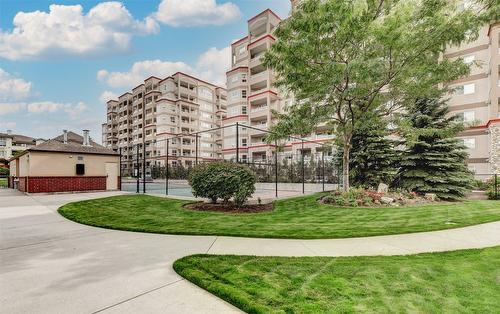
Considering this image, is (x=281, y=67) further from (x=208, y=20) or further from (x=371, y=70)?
(x=208, y=20)

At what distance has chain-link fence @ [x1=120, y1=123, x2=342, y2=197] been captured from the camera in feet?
59.0

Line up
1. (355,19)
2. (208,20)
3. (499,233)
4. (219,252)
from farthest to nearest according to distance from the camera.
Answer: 1. (208,20)
2. (355,19)
3. (499,233)
4. (219,252)

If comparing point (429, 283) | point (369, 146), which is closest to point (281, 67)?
point (369, 146)

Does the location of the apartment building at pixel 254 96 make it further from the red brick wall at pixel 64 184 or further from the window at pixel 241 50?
the red brick wall at pixel 64 184

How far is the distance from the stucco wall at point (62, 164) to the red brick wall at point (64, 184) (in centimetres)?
36

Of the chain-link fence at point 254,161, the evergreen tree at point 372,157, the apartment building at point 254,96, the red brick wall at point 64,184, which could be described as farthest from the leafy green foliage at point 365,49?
the apartment building at point 254,96

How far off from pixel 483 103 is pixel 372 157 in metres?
21.8

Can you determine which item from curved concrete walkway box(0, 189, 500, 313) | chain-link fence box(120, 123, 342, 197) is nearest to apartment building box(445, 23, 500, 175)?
chain-link fence box(120, 123, 342, 197)

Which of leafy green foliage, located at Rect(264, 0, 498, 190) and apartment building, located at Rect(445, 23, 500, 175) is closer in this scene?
leafy green foliage, located at Rect(264, 0, 498, 190)

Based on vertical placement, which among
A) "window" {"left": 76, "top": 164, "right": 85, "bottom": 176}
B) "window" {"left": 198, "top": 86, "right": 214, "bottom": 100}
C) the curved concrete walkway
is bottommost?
the curved concrete walkway

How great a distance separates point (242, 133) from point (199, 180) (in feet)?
108

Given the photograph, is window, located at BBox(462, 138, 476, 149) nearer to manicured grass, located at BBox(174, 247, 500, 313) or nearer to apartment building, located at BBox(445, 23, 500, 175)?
apartment building, located at BBox(445, 23, 500, 175)

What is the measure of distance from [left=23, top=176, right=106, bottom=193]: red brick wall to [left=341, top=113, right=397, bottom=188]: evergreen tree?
1955 cm

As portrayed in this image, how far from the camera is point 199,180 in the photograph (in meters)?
10.9
